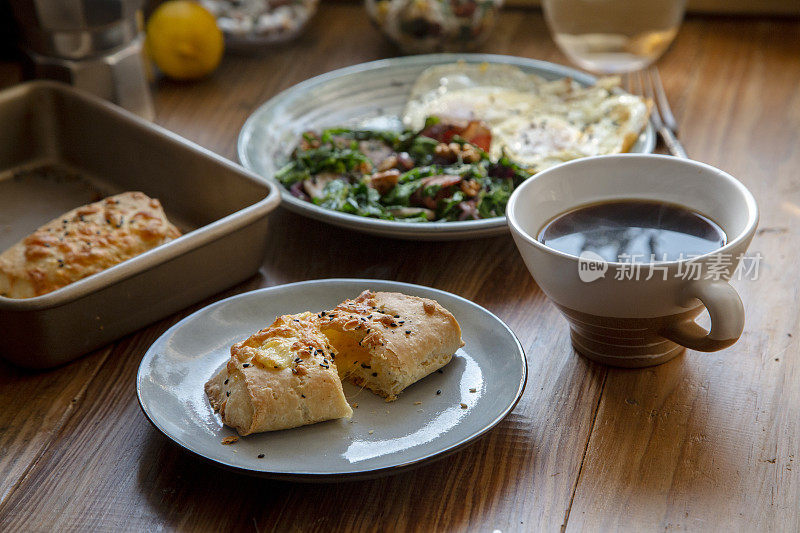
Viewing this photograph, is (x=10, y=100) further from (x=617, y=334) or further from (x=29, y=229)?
(x=617, y=334)

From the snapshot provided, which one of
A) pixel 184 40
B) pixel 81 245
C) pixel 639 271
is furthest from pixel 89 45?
pixel 639 271

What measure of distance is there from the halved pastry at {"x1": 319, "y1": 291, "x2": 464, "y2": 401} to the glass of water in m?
1.22

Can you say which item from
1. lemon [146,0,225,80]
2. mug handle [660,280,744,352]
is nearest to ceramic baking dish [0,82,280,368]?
lemon [146,0,225,80]

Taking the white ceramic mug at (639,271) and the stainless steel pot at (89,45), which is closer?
the white ceramic mug at (639,271)

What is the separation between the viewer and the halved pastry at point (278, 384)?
0.99 metres

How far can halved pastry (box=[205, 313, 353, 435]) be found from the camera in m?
0.99

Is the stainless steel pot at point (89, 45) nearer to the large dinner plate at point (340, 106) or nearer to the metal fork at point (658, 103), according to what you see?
the large dinner plate at point (340, 106)

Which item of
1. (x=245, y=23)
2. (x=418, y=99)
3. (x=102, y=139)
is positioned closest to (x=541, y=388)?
(x=418, y=99)

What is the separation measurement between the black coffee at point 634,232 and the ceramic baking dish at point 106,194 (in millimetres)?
491

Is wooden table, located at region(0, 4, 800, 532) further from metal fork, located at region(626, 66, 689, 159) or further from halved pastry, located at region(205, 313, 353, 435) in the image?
metal fork, located at region(626, 66, 689, 159)

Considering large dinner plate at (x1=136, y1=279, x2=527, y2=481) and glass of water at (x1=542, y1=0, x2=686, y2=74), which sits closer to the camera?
large dinner plate at (x1=136, y1=279, x2=527, y2=481)

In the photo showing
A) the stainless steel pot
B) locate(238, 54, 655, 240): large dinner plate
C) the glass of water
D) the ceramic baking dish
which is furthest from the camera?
the glass of water

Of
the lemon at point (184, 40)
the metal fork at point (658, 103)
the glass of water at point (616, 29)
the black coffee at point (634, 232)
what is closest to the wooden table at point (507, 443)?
the black coffee at point (634, 232)

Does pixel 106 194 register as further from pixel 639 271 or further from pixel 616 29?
pixel 616 29
